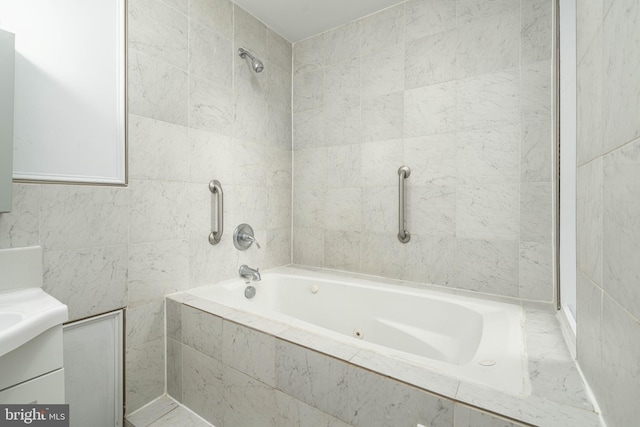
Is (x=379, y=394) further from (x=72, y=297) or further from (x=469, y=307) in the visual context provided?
(x=72, y=297)

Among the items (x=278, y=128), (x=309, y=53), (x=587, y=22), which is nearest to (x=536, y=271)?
(x=587, y=22)

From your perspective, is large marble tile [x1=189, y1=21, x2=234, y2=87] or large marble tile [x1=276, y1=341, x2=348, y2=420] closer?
large marble tile [x1=276, y1=341, x2=348, y2=420]

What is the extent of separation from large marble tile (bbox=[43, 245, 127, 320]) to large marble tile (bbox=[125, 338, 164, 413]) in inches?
10.8

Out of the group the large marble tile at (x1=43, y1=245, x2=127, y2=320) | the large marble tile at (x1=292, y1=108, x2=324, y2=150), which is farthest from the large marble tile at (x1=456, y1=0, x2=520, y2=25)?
the large marble tile at (x1=43, y1=245, x2=127, y2=320)

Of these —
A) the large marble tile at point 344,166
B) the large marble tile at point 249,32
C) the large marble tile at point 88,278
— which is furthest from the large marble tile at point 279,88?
the large marble tile at point 88,278

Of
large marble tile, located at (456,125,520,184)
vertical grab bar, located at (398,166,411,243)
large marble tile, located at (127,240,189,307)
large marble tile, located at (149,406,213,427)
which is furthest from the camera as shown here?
vertical grab bar, located at (398,166,411,243)

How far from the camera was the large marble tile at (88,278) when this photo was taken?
3.96 feet

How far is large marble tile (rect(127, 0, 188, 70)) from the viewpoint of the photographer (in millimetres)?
1446

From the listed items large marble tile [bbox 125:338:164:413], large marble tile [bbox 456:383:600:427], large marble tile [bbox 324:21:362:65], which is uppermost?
large marble tile [bbox 324:21:362:65]

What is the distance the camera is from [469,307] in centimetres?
148

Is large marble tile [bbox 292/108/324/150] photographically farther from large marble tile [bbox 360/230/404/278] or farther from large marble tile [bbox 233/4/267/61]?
large marble tile [bbox 360/230/404/278]

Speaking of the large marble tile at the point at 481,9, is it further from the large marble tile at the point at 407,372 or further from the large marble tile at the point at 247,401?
the large marble tile at the point at 247,401

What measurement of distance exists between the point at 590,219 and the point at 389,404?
0.76 metres

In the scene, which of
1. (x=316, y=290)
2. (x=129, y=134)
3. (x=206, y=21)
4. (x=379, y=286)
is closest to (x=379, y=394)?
(x=379, y=286)
